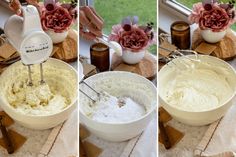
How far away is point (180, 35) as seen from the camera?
1.02m

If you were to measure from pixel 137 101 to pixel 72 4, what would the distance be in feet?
0.85

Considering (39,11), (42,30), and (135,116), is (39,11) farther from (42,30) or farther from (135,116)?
(135,116)

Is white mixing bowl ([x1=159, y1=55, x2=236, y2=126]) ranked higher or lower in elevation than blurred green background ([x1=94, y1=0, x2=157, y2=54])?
lower

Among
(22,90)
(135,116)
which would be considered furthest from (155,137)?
(22,90)

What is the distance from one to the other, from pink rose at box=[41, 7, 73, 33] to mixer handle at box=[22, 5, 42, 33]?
0.07 meters

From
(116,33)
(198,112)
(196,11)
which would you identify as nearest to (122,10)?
(116,33)

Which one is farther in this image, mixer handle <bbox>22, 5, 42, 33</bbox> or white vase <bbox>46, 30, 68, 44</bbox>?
white vase <bbox>46, 30, 68, 44</bbox>

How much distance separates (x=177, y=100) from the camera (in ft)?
3.23

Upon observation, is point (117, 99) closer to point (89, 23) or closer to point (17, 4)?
point (89, 23)

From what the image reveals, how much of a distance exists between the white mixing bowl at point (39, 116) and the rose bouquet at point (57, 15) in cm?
8

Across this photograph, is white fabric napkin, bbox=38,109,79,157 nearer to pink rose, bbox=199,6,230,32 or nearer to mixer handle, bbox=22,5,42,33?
mixer handle, bbox=22,5,42,33

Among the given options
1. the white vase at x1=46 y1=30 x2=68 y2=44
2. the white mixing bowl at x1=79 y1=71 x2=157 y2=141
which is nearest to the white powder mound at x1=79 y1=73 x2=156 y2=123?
the white mixing bowl at x1=79 y1=71 x2=157 y2=141

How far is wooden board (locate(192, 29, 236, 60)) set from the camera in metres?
1.02

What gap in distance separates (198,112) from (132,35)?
219 mm
